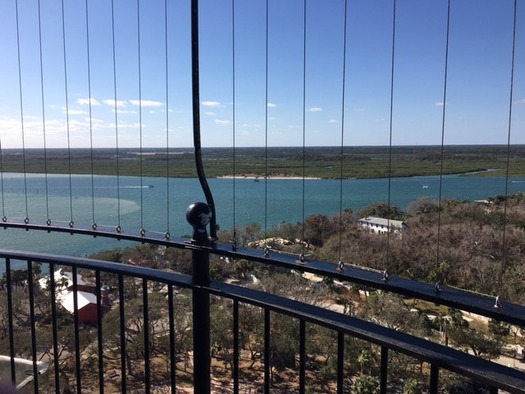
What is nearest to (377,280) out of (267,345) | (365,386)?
(267,345)

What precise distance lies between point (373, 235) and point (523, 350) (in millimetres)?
7095

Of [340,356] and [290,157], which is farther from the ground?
[290,157]

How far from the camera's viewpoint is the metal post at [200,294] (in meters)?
1.42

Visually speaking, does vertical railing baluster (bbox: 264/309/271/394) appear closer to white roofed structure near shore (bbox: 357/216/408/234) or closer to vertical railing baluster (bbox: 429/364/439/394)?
vertical railing baluster (bbox: 429/364/439/394)

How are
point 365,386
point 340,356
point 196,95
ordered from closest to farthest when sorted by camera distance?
point 340,356, point 196,95, point 365,386

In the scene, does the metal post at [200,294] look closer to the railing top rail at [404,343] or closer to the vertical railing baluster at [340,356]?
the railing top rail at [404,343]

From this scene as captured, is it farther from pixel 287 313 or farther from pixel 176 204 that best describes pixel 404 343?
pixel 176 204

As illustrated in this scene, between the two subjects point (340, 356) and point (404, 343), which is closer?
point (404, 343)

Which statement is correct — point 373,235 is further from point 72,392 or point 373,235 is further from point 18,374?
point 18,374

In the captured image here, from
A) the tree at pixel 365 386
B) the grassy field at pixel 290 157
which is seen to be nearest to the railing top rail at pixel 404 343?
the grassy field at pixel 290 157

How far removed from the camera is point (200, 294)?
1433mm

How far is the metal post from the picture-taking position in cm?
142

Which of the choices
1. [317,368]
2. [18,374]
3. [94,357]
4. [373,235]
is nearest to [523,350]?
[317,368]

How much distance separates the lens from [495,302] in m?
0.93
